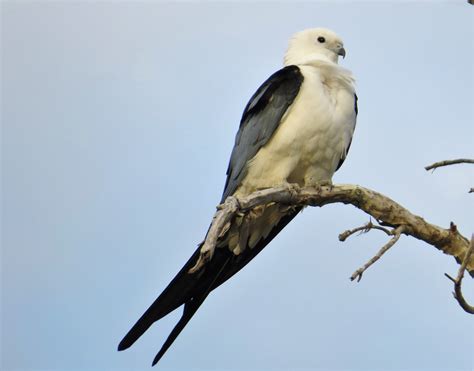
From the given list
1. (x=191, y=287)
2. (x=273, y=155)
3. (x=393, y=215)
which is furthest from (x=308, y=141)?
(x=191, y=287)

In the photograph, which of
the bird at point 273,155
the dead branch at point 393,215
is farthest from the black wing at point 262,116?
the dead branch at point 393,215

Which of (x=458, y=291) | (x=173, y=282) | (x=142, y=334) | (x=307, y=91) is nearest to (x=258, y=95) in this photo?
(x=307, y=91)

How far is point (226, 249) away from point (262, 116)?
3.29 feet

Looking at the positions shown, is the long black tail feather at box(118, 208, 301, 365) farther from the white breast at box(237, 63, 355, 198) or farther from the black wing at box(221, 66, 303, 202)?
the black wing at box(221, 66, 303, 202)

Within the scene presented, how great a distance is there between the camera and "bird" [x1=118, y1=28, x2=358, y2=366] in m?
5.49

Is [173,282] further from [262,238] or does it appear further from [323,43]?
[323,43]

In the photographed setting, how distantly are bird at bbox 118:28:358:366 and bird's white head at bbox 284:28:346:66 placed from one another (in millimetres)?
578

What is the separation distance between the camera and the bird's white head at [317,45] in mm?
6566

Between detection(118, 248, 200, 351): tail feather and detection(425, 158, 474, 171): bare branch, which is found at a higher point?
detection(425, 158, 474, 171): bare branch

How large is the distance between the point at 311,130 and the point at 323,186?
0.42m

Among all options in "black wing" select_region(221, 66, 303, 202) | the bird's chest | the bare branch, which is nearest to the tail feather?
"black wing" select_region(221, 66, 303, 202)

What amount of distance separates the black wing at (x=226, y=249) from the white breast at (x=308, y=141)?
2.6 inches

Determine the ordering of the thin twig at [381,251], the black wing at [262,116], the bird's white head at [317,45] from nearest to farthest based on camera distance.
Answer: the thin twig at [381,251], the black wing at [262,116], the bird's white head at [317,45]

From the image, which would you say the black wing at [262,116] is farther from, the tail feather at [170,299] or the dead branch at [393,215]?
the tail feather at [170,299]
